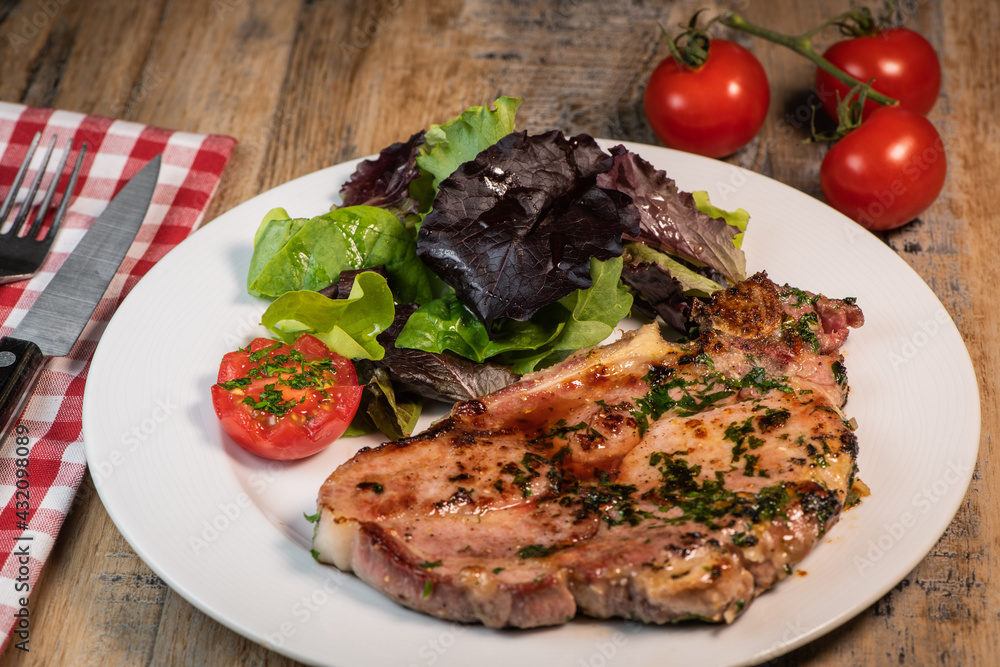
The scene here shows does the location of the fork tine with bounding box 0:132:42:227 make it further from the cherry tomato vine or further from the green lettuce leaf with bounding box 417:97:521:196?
the cherry tomato vine

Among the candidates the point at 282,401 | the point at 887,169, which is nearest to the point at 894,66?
the point at 887,169

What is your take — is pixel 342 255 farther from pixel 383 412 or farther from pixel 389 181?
pixel 383 412

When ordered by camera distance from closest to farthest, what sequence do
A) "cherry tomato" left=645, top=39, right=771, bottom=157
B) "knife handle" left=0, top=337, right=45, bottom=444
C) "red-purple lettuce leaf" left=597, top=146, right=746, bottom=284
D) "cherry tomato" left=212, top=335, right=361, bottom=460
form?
"cherry tomato" left=212, top=335, right=361, bottom=460, "knife handle" left=0, top=337, right=45, bottom=444, "red-purple lettuce leaf" left=597, top=146, right=746, bottom=284, "cherry tomato" left=645, top=39, right=771, bottom=157

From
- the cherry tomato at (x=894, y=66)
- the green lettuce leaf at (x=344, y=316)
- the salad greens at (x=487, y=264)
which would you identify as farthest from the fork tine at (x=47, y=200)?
the cherry tomato at (x=894, y=66)

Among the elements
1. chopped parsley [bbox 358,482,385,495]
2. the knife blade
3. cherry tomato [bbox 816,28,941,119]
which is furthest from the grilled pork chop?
cherry tomato [bbox 816,28,941,119]

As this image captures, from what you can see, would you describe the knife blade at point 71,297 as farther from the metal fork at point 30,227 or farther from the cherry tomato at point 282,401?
the cherry tomato at point 282,401

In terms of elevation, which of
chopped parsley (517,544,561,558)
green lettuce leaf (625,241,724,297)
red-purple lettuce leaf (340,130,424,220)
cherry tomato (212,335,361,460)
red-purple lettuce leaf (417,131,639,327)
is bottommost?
cherry tomato (212,335,361,460)
